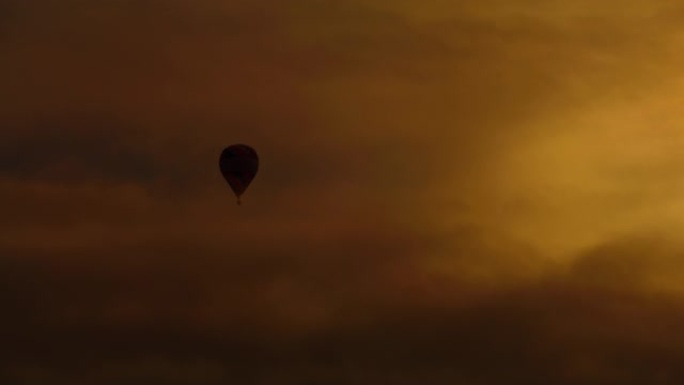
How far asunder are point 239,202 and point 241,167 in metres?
11.0

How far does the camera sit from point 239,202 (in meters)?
116

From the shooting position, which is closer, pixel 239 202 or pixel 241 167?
pixel 239 202

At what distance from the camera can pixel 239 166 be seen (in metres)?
126

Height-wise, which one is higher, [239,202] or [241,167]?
[241,167]

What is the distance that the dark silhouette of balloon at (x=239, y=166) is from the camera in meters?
126

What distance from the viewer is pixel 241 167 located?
415 feet

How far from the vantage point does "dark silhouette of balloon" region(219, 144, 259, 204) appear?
12625 cm
